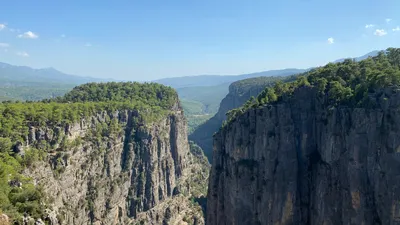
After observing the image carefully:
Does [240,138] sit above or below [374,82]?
below

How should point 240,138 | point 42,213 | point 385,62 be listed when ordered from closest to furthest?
point 42,213
point 385,62
point 240,138

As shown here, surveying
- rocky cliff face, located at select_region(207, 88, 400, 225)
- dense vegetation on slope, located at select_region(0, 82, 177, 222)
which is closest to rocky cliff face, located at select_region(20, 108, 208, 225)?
dense vegetation on slope, located at select_region(0, 82, 177, 222)

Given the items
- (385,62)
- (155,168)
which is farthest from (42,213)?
(155,168)

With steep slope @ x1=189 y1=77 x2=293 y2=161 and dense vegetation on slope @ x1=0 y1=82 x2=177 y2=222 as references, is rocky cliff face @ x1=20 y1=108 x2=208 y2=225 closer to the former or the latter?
dense vegetation on slope @ x1=0 y1=82 x2=177 y2=222

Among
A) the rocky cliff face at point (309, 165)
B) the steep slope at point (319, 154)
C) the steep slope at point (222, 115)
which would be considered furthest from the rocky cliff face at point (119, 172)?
the steep slope at point (222, 115)

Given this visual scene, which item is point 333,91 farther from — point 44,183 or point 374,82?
point 44,183

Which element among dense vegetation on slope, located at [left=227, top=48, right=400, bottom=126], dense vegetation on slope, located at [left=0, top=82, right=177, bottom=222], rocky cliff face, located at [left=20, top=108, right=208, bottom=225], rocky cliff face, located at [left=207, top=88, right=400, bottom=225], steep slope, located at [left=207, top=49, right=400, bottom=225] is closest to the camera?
dense vegetation on slope, located at [left=0, top=82, right=177, bottom=222]
